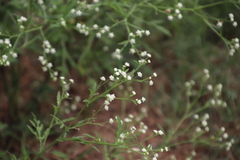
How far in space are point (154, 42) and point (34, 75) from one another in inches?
48.7

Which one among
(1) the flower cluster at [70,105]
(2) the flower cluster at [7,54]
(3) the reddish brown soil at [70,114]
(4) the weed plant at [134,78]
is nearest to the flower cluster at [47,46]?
(4) the weed plant at [134,78]

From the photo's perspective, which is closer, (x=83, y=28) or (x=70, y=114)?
(x=83, y=28)

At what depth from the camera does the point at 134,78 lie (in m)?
2.19

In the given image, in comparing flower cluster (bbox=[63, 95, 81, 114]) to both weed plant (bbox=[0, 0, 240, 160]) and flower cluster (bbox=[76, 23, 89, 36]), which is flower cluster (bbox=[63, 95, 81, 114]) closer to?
weed plant (bbox=[0, 0, 240, 160])

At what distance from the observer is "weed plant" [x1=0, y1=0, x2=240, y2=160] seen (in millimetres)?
2301

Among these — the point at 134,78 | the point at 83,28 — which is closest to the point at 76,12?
the point at 83,28

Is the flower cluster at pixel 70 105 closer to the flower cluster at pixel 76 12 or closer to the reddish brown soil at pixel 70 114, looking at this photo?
the reddish brown soil at pixel 70 114

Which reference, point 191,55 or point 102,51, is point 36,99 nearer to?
point 102,51

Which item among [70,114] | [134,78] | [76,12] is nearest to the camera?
[76,12]

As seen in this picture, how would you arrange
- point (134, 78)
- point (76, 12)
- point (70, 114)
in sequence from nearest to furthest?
point (76, 12), point (134, 78), point (70, 114)

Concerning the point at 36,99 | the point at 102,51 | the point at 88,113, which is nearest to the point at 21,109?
the point at 36,99

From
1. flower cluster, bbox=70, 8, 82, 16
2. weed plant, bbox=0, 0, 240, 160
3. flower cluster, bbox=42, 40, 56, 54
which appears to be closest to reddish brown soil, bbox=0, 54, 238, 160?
weed plant, bbox=0, 0, 240, 160

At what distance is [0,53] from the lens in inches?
70.4

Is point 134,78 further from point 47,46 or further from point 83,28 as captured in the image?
point 47,46
